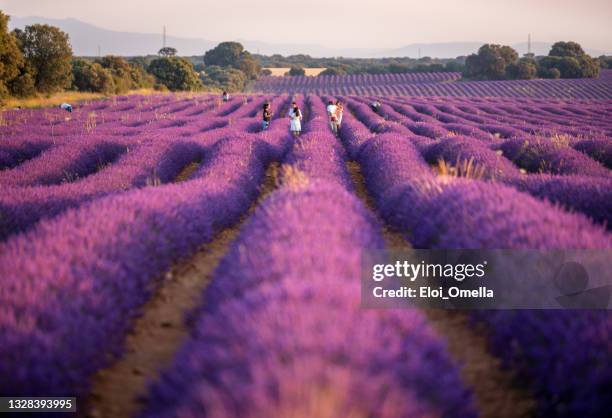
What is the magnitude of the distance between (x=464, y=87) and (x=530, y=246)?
6287 centimetres

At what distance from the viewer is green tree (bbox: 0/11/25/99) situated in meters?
26.7

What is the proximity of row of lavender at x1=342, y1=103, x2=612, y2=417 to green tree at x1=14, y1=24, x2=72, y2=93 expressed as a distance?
118 feet

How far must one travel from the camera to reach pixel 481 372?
287 cm

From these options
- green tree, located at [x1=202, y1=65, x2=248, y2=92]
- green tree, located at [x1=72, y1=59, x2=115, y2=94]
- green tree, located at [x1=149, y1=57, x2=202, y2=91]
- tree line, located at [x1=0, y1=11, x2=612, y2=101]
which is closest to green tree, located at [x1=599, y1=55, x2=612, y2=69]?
tree line, located at [x1=0, y1=11, x2=612, y2=101]

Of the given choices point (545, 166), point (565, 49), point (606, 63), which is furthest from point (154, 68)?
point (606, 63)

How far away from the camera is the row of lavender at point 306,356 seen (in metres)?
1.56

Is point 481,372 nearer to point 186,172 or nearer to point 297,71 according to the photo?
point 186,172

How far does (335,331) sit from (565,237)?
199cm

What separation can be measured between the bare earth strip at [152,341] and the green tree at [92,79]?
41.1 meters

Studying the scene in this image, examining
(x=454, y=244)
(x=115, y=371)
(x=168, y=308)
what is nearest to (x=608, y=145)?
(x=454, y=244)

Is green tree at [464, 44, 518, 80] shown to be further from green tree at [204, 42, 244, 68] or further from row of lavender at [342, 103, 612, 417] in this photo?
row of lavender at [342, 103, 612, 417]

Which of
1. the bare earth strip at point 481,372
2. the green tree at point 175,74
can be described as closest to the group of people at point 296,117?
the bare earth strip at point 481,372

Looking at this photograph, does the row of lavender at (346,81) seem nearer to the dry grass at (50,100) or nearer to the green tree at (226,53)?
the green tree at (226,53)

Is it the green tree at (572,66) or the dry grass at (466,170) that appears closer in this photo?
the dry grass at (466,170)
